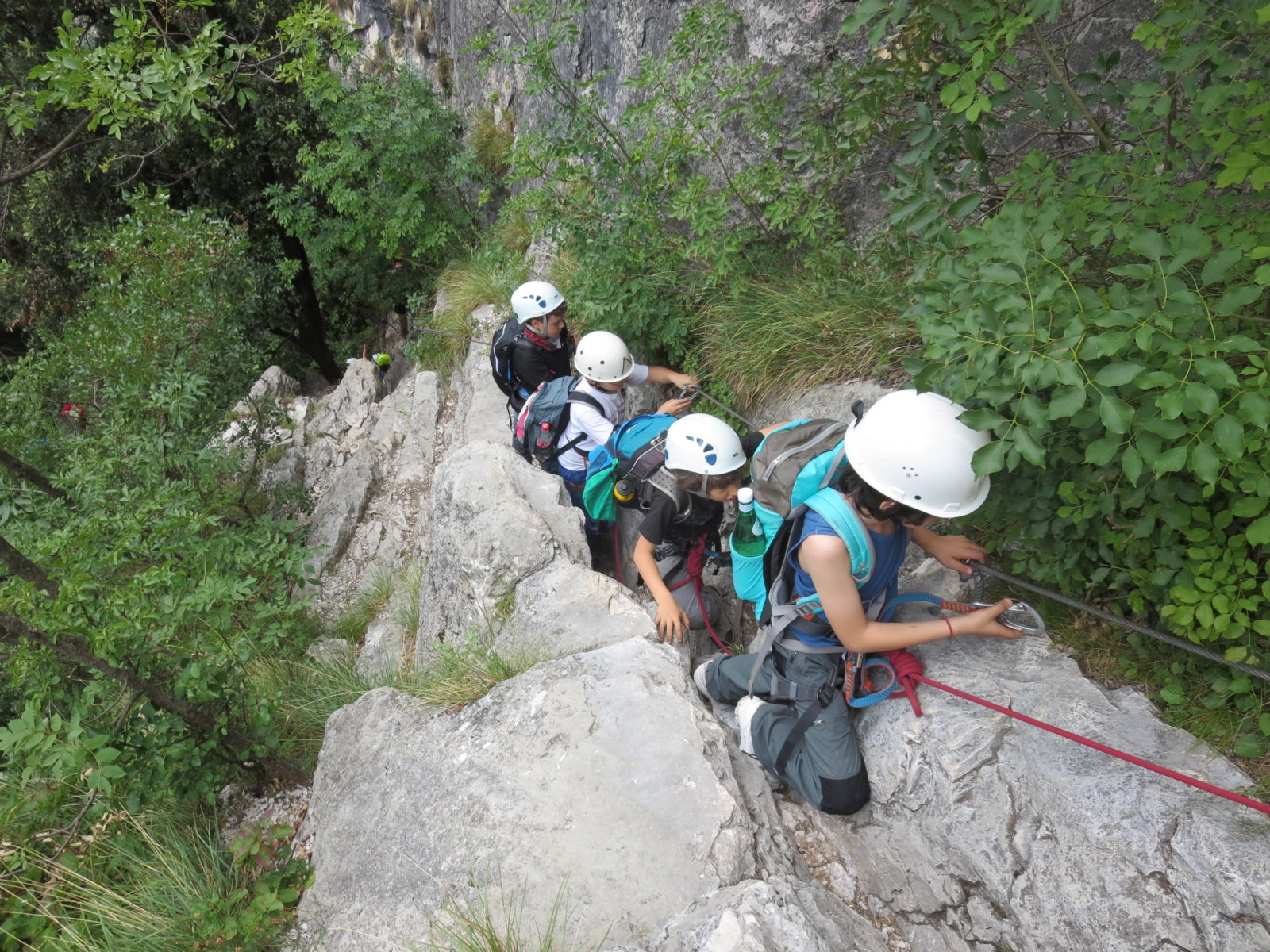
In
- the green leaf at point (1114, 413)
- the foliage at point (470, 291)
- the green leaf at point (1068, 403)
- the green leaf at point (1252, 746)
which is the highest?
the green leaf at point (1068, 403)

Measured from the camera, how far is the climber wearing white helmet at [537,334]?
18.7ft

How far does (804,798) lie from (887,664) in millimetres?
693

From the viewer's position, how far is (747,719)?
3.23 meters

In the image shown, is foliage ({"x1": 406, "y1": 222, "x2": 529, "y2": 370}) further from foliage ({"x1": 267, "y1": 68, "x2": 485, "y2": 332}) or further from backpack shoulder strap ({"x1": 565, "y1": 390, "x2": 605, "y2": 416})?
backpack shoulder strap ({"x1": 565, "y1": 390, "x2": 605, "y2": 416})

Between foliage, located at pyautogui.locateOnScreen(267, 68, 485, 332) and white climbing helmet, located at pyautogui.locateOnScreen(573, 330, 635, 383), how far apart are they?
23.2 ft

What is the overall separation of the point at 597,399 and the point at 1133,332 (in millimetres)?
3368

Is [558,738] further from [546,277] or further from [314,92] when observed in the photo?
[314,92]

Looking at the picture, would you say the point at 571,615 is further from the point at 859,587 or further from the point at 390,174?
the point at 390,174

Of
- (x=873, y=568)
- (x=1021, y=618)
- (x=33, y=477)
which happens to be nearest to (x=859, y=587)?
(x=873, y=568)

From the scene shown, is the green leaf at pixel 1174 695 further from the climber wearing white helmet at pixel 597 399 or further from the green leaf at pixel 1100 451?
the climber wearing white helmet at pixel 597 399

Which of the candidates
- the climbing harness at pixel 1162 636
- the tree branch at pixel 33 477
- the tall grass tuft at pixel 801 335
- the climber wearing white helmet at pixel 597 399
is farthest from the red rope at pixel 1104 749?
the tree branch at pixel 33 477

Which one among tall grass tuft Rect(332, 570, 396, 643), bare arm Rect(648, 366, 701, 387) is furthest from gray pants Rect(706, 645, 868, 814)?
tall grass tuft Rect(332, 570, 396, 643)

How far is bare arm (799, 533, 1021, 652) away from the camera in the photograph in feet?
8.57

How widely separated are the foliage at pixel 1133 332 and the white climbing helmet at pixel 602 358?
7.55 ft
